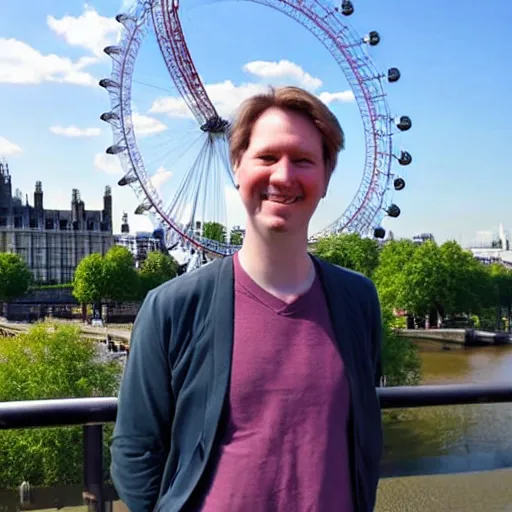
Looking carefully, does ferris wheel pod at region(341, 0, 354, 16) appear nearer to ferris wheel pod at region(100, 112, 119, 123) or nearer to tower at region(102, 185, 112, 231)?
ferris wheel pod at region(100, 112, 119, 123)

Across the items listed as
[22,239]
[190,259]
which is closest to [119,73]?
[190,259]

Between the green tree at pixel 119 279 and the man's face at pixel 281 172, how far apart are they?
163ft

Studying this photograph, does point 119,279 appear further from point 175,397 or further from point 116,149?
point 175,397

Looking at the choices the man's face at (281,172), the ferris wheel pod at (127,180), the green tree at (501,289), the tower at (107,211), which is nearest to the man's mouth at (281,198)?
the man's face at (281,172)

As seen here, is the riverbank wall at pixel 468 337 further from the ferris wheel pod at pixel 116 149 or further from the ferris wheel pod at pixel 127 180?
the ferris wheel pod at pixel 116 149

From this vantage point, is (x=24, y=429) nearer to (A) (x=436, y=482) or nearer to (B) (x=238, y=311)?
(B) (x=238, y=311)

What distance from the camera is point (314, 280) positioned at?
53.8 inches

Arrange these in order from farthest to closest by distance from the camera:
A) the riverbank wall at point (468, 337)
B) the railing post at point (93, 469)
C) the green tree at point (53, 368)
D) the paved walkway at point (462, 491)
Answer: the riverbank wall at point (468, 337) < the green tree at point (53, 368) < the paved walkway at point (462, 491) < the railing post at point (93, 469)

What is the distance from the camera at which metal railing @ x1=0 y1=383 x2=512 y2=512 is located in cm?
167

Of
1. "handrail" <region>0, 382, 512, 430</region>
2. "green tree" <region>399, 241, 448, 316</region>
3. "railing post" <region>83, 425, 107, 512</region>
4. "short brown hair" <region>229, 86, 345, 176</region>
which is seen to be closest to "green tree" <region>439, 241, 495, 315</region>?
"green tree" <region>399, 241, 448, 316</region>

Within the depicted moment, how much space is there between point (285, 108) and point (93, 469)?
3.36 feet

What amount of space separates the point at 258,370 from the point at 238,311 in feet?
0.36

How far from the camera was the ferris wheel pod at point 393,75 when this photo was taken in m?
23.4

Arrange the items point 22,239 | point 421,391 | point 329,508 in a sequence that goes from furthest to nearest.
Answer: point 22,239 → point 421,391 → point 329,508
